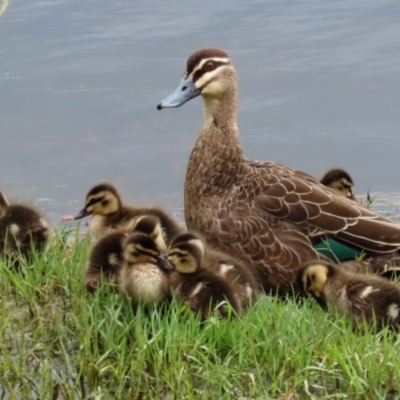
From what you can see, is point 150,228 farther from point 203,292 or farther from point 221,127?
point 221,127

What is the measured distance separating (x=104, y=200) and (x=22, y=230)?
53cm

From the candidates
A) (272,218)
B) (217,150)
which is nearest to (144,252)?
(272,218)

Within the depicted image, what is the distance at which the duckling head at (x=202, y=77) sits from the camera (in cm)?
614

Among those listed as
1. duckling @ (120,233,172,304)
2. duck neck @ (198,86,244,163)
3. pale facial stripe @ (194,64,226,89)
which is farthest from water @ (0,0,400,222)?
duckling @ (120,233,172,304)

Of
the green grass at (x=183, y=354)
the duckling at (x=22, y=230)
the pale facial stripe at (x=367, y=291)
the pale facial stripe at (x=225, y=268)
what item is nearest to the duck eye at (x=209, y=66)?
the duckling at (x=22, y=230)

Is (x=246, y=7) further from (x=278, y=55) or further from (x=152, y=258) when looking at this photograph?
(x=152, y=258)

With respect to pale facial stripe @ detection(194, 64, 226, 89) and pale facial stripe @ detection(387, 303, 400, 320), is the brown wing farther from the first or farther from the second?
pale facial stripe @ detection(387, 303, 400, 320)

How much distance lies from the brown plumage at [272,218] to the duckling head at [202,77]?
0.12m

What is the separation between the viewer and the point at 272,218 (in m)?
5.76

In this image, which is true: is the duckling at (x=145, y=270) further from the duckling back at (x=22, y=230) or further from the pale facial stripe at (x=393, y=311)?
the pale facial stripe at (x=393, y=311)

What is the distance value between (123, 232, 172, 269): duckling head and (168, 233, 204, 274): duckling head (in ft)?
0.12

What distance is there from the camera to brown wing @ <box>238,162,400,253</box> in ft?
18.7

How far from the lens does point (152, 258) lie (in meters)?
4.76

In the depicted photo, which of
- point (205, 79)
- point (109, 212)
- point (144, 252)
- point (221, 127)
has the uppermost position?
point (205, 79)
